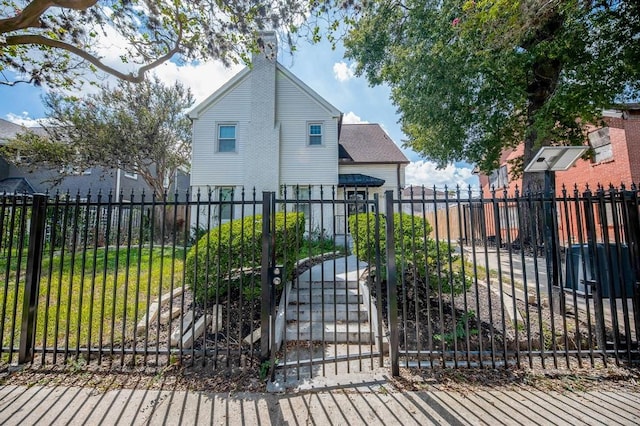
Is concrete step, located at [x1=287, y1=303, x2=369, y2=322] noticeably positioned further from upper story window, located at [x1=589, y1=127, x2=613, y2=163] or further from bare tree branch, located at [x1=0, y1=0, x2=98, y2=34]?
upper story window, located at [x1=589, y1=127, x2=613, y2=163]

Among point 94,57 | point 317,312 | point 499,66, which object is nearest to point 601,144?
point 499,66

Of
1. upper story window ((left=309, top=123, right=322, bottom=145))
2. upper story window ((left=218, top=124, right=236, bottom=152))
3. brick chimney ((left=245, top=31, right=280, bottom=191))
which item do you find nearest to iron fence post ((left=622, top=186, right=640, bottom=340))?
brick chimney ((left=245, top=31, right=280, bottom=191))

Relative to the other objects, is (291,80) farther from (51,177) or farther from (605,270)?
(51,177)

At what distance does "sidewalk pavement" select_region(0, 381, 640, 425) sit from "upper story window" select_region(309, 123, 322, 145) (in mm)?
11781

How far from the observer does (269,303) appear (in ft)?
10.8

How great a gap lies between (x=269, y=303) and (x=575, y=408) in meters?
3.21

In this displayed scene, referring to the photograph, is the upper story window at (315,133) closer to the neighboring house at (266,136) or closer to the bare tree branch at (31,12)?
the neighboring house at (266,136)

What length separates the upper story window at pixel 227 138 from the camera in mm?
13562

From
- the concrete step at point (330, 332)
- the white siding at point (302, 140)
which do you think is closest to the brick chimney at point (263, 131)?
the white siding at point (302, 140)

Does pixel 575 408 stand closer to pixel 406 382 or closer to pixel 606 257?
pixel 406 382

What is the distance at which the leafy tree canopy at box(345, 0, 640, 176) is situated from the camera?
26.4 feet

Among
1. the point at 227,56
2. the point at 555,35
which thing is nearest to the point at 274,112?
the point at 227,56

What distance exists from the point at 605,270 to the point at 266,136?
11.9m

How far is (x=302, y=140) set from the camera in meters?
13.4
